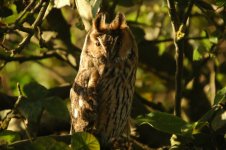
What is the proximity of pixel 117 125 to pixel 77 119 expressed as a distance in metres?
0.25

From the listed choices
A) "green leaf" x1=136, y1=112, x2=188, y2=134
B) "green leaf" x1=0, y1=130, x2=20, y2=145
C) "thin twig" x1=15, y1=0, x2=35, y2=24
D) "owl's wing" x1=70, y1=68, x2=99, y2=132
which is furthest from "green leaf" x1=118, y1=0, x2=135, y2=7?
"green leaf" x1=0, y1=130, x2=20, y2=145

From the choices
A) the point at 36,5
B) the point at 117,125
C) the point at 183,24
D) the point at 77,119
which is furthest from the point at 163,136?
the point at 36,5

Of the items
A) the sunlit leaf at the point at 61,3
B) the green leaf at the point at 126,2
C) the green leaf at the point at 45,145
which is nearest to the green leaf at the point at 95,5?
the sunlit leaf at the point at 61,3

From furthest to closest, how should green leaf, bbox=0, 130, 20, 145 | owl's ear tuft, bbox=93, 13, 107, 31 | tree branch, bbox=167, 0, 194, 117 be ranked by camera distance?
owl's ear tuft, bbox=93, 13, 107, 31
tree branch, bbox=167, 0, 194, 117
green leaf, bbox=0, 130, 20, 145

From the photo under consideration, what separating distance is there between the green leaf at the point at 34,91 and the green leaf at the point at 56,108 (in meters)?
0.07

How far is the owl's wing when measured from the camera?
11.4ft

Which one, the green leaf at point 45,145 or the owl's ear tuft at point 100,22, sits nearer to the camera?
the green leaf at point 45,145

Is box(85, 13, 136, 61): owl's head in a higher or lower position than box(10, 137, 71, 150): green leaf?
higher

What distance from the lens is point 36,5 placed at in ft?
10.6

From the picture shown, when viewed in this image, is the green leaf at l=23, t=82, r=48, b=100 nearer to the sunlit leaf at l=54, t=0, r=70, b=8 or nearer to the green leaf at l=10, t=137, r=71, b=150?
the sunlit leaf at l=54, t=0, r=70, b=8

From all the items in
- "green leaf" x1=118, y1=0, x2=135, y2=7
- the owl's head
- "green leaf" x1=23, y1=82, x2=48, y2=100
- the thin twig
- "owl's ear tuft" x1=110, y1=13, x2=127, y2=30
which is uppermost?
the thin twig

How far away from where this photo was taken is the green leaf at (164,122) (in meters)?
2.88

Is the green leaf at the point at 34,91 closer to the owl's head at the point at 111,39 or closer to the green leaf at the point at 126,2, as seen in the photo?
the owl's head at the point at 111,39

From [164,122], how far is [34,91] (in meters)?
0.67
